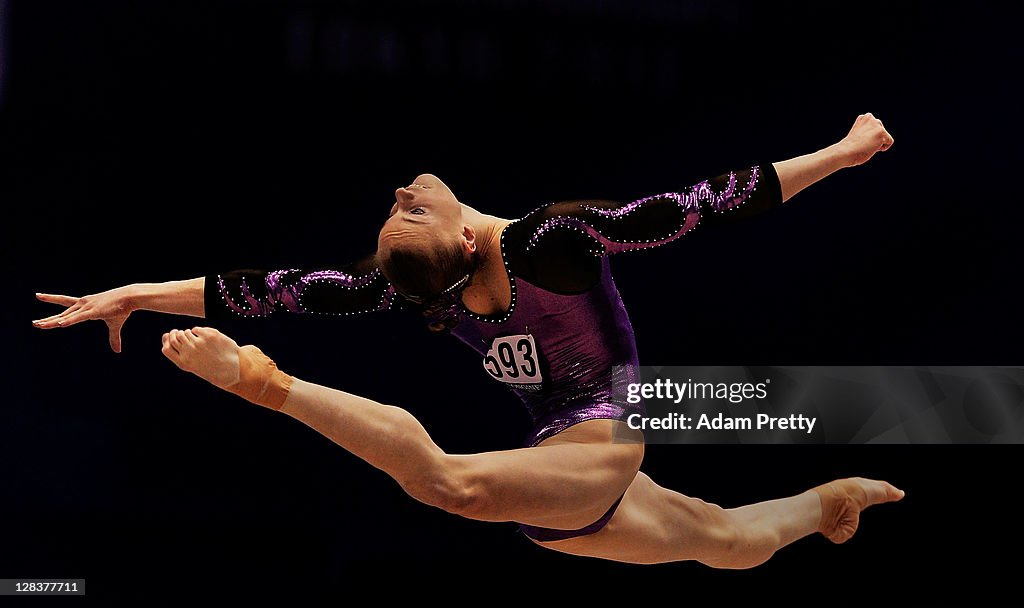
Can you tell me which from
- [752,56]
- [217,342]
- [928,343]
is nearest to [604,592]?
[928,343]

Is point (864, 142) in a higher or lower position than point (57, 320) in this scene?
higher

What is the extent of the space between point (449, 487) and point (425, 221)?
0.66 metres

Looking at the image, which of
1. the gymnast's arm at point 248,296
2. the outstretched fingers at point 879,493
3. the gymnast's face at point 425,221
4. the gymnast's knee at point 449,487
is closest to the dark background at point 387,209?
the outstretched fingers at point 879,493

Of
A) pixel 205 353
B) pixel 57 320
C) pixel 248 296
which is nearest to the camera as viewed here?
pixel 205 353

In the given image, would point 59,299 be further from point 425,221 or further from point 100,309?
point 425,221

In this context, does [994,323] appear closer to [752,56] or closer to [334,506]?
[752,56]

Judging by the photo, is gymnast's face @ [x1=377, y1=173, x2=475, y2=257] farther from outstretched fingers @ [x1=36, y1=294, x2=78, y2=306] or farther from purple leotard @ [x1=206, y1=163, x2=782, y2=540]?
outstretched fingers @ [x1=36, y1=294, x2=78, y2=306]

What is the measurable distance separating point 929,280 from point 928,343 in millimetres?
224

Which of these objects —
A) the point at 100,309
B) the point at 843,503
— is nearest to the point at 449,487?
the point at 100,309

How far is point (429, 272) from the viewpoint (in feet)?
9.38

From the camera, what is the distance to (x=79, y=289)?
4.11 meters

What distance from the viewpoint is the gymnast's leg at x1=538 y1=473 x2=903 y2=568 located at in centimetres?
313

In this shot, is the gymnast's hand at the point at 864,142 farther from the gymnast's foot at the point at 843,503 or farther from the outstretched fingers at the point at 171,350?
the outstretched fingers at the point at 171,350

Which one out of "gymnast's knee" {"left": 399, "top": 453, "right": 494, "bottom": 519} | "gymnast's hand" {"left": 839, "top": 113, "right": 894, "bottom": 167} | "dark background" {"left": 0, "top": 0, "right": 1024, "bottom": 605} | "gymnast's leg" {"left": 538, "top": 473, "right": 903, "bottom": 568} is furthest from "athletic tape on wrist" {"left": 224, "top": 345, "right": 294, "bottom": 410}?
"dark background" {"left": 0, "top": 0, "right": 1024, "bottom": 605}
